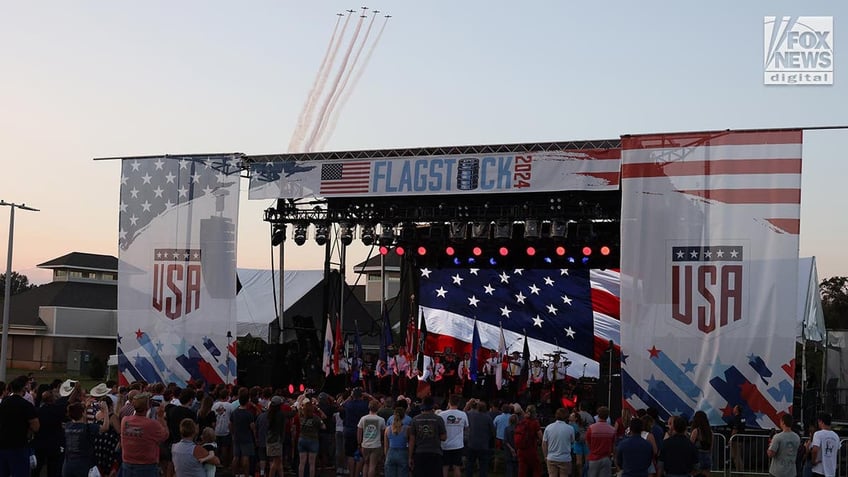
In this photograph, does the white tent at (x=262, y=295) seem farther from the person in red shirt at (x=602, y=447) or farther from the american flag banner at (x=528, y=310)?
the person in red shirt at (x=602, y=447)

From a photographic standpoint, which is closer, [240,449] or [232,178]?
[240,449]

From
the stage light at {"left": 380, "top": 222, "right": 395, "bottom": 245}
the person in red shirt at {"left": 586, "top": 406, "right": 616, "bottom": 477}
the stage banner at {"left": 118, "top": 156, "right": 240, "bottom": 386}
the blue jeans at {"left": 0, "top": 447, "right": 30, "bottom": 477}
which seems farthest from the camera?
the stage light at {"left": 380, "top": 222, "right": 395, "bottom": 245}

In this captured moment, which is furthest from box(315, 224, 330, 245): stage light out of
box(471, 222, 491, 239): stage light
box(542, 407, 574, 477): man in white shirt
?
box(542, 407, 574, 477): man in white shirt

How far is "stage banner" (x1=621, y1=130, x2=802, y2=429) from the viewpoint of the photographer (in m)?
18.0

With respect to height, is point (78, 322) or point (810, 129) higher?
point (810, 129)

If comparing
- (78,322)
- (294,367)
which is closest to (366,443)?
(294,367)

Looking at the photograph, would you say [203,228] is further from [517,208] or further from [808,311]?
[808,311]

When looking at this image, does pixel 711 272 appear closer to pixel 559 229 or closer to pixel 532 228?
pixel 559 229

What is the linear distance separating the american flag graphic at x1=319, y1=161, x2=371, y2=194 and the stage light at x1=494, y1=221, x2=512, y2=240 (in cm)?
291

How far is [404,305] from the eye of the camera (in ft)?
89.9

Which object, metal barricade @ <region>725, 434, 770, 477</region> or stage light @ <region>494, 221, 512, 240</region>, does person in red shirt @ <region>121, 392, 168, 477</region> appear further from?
stage light @ <region>494, 221, 512, 240</region>

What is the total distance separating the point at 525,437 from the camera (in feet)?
48.5

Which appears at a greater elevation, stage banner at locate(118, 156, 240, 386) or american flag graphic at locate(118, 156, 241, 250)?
american flag graphic at locate(118, 156, 241, 250)

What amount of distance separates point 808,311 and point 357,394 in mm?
11243
